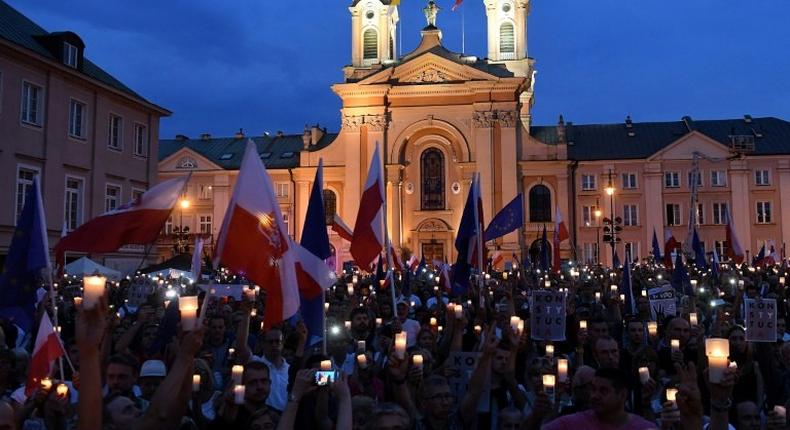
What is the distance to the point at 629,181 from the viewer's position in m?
55.6

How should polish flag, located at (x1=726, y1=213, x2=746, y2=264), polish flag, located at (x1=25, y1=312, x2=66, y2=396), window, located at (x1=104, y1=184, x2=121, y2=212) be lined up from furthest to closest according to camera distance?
window, located at (x1=104, y1=184, x2=121, y2=212) < polish flag, located at (x1=726, y1=213, x2=746, y2=264) < polish flag, located at (x1=25, y1=312, x2=66, y2=396)

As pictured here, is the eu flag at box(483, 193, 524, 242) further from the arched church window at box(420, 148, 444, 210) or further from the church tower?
the church tower

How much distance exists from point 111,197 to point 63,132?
12.7ft

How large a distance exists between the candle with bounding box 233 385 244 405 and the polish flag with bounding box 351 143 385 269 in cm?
675

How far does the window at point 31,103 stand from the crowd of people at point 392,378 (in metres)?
18.0

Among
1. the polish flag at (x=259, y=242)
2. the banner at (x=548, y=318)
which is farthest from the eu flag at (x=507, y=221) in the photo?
the polish flag at (x=259, y=242)

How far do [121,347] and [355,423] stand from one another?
13.5 ft

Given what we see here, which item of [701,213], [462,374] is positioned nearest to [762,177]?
[701,213]

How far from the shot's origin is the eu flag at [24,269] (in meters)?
8.78

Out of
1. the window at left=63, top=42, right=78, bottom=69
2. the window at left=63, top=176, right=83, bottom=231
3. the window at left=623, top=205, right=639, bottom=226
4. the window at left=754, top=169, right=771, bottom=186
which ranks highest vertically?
the window at left=63, top=42, right=78, bottom=69

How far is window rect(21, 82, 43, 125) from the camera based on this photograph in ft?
89.9

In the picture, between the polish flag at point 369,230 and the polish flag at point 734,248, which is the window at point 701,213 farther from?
the polish flag at point 369,230

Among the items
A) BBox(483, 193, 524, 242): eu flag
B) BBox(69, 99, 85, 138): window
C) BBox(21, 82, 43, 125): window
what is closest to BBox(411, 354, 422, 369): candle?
BBox(483, 193, 524, 242): eu flag

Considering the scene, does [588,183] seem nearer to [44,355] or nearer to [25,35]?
[25,35]
